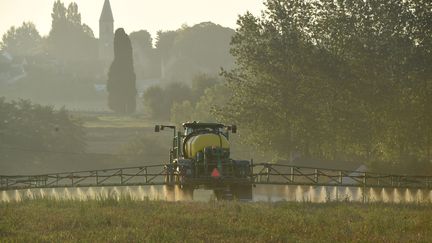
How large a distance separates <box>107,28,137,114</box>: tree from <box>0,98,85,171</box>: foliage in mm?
30670

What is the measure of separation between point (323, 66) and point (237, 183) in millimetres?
29388

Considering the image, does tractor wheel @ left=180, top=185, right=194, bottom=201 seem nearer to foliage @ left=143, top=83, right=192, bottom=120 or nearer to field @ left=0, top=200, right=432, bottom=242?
field @ left=0, top=200, right=432, bottom=242

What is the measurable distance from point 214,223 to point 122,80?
93.9 m

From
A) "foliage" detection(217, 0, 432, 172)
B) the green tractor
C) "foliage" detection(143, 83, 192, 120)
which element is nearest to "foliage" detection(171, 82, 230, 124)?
"foliage" detection(143, 83, 192, 120)

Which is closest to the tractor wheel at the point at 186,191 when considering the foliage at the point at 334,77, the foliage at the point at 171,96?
the foliage at the point at 334,77

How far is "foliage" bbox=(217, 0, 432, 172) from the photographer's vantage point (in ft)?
A: 188

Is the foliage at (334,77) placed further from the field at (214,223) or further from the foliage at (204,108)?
the field at (214,223)

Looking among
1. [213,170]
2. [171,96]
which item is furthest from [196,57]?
[213,170]

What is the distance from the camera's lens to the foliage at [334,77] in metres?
57.2

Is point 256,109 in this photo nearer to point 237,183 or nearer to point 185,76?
point 237,183

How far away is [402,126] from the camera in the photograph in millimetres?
53594

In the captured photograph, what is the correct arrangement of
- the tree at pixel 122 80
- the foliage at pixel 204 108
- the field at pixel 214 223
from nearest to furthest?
the field at pixel 214 223 → the foliage at pixel 204 108 → the tree at pixel 122 80

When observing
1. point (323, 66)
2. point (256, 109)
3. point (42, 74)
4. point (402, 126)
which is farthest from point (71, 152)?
point (42, 74)

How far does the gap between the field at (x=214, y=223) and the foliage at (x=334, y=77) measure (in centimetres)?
3188
